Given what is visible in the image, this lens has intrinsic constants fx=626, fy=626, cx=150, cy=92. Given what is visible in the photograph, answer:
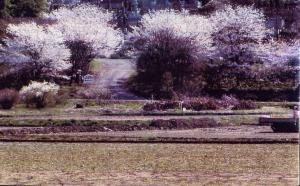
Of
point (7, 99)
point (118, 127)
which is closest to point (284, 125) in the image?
point (118, 127)

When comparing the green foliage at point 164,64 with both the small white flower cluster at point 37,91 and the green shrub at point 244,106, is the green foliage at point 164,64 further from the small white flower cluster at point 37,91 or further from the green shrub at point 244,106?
the small white flower cluster at point 37,91

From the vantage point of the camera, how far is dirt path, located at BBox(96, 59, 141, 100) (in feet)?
139

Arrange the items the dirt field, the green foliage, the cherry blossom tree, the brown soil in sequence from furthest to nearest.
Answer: the cherry blossom tree < the green foliage < the brown soil < the dirt field

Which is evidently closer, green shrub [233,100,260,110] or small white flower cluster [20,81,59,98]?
green shrub [233,100,260,110]

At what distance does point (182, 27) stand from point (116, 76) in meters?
6.37

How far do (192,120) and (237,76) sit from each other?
59.5ft

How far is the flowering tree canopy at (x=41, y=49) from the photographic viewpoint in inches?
1838

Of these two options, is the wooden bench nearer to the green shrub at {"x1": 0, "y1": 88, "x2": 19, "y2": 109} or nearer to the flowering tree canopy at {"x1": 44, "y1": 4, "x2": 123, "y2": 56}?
the green shrub at {"x1": 0, "y1": 88, "x2": 19, "y2": 109}

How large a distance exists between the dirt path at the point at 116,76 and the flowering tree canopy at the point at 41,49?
3.29 meters

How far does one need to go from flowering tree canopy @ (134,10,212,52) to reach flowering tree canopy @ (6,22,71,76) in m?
6.56

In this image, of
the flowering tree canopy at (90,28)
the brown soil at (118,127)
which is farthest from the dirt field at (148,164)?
the flowering tree canopy at (90,28)

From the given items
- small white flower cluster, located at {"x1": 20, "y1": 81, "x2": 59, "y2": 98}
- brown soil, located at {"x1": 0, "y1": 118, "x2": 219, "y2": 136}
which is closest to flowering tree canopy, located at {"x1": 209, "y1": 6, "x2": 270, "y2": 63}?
small white flower cluster, located at {"x1": 20, "y1": 81, "x2": 59, "y2": 98}

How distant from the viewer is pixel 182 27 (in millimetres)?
47219

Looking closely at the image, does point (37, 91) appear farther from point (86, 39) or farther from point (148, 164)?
point (148, 164)
